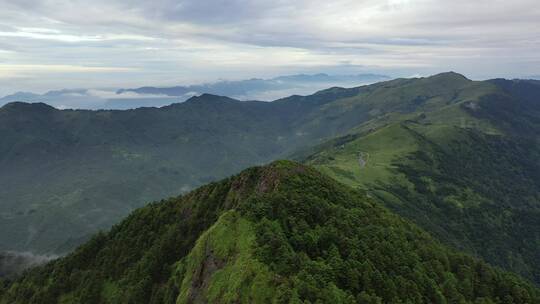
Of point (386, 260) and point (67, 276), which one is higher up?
point (386, 260)

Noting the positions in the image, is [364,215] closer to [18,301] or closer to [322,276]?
[322,276]

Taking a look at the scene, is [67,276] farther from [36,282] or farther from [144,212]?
[144,212]

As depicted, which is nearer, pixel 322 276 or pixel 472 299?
pixel 322 276

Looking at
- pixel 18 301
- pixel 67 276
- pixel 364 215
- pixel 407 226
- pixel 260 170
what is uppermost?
pixel 260 170

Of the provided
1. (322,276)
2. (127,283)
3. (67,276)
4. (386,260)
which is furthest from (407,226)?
(67,276)

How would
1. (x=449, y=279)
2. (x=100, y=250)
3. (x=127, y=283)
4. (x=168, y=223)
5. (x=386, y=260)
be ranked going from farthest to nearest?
(x=100, y=250)
(x=168, y=223)
(x=127, y=283)
(x=449, y=279)
(x=386, y=260)

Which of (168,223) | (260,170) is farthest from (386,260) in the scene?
(168,223)

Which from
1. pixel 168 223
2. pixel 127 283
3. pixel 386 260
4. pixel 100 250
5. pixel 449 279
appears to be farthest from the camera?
pixel 100 250
